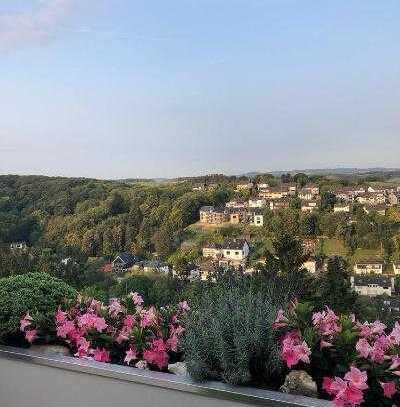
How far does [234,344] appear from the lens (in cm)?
219

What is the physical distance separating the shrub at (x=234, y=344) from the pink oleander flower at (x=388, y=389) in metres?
0.39

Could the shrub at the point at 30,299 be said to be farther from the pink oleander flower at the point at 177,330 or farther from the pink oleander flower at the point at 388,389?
the pink oleander flower at the point at 388,389

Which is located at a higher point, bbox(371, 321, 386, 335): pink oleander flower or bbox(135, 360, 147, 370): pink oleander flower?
bbox(371, 321, 386, 335): pink oleander flower

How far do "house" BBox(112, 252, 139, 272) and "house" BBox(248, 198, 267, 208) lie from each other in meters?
0.82

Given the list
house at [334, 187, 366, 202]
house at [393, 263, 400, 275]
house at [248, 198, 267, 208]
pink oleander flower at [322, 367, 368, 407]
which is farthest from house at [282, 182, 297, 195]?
pink oleander flower at [322, 367, 368, 407]

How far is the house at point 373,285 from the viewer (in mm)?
3058

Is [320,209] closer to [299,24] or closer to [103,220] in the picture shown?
[299,24]

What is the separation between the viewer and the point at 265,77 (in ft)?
12.4

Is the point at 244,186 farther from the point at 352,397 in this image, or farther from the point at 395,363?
the point at 352,397

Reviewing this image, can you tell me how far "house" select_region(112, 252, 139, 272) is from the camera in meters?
3.85

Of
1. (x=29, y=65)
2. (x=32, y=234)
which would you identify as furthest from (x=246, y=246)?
(x=29, y=65)

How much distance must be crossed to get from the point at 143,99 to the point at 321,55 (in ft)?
4.36

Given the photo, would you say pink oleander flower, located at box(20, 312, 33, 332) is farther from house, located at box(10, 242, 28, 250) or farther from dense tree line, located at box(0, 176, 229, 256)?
house, located at box(10, 242, 28, 250)

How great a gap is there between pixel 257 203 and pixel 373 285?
84 centimetres
